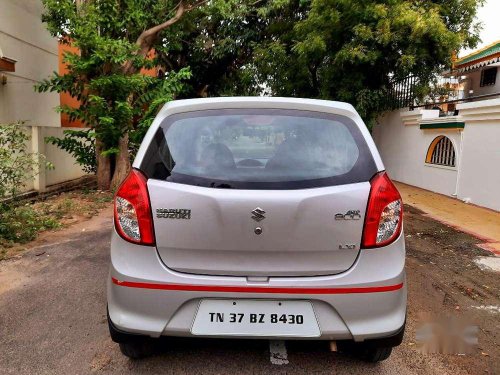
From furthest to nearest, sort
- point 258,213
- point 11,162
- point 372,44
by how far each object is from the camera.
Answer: point 372,44 < point 11,162 < point 258,213

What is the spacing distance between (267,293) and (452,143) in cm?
899

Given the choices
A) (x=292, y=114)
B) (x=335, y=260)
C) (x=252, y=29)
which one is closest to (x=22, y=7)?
(x=252, y=29)

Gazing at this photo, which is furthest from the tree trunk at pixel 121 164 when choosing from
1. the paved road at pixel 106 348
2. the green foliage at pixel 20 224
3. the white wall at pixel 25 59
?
the paved road at pixel 106 348

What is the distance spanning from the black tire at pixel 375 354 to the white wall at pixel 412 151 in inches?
315

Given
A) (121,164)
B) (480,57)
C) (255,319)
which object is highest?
(480,57)

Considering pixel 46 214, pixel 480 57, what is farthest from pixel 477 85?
pixel 46 214

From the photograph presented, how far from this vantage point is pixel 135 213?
6.76 feet

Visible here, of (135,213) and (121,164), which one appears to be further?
(121,164)

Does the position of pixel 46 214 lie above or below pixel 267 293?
below

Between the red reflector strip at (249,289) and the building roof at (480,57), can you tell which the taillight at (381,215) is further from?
the building roof at (480,57)

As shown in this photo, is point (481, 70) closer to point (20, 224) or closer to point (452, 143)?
point (452, 143)

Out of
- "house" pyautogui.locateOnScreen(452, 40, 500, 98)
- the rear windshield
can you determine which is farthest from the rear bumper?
"house" pyautogui.locateOnScreen(452, 40, 500, 98)

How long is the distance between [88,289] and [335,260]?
7.97ft

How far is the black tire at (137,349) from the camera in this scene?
7.57 feet
